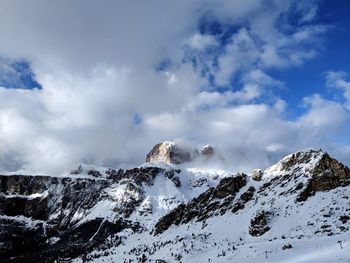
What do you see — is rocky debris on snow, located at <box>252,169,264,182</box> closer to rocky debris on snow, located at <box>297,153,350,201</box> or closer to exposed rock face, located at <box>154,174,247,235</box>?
exposed rock face, located at <box>154,174,247,235</box>

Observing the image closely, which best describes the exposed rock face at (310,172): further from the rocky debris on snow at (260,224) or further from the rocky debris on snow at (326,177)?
the rocky debris on snow at (260,224)

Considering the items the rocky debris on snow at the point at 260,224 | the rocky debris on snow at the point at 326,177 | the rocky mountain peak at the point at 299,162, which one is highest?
the rocky mountain peak at the point at 299,162

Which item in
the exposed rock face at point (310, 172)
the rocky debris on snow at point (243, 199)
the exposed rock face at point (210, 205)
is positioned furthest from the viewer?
the exposed rock face at point (210, 205)

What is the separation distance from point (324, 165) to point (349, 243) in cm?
8421

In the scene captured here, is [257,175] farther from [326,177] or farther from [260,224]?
[260,224]

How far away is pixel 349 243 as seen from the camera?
154 ft

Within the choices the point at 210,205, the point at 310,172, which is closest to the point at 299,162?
the point at 310,172

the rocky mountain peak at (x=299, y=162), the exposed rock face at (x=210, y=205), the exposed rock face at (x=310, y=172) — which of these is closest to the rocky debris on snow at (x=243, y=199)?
the exposed rock face at (x=210, y=205)

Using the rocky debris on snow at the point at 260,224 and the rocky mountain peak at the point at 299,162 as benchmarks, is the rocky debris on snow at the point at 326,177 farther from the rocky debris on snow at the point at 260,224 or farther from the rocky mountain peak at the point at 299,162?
the rocky debris on snow at the point at 260,224

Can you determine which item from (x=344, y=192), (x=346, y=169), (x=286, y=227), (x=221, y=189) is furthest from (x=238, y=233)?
(x=221, y=189)

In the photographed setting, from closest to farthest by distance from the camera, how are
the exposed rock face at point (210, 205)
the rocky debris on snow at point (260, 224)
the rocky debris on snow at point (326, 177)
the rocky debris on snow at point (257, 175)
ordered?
the rocky debris on snow at point (260, 224) < the rocky debris on snow at point (326, 177) < the exposed rock face at point (210, 205) < the rocky debris on snow at point (257, 175)

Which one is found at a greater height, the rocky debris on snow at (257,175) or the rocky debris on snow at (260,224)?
the rocky debris on snow at (257,175)

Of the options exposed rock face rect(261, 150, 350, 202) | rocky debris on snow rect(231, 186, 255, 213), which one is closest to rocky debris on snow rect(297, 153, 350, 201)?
exposed rock face rect(261, 150, 350, 202)

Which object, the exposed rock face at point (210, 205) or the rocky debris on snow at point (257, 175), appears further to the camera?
the rocky debris on snow at point (257, 175)
